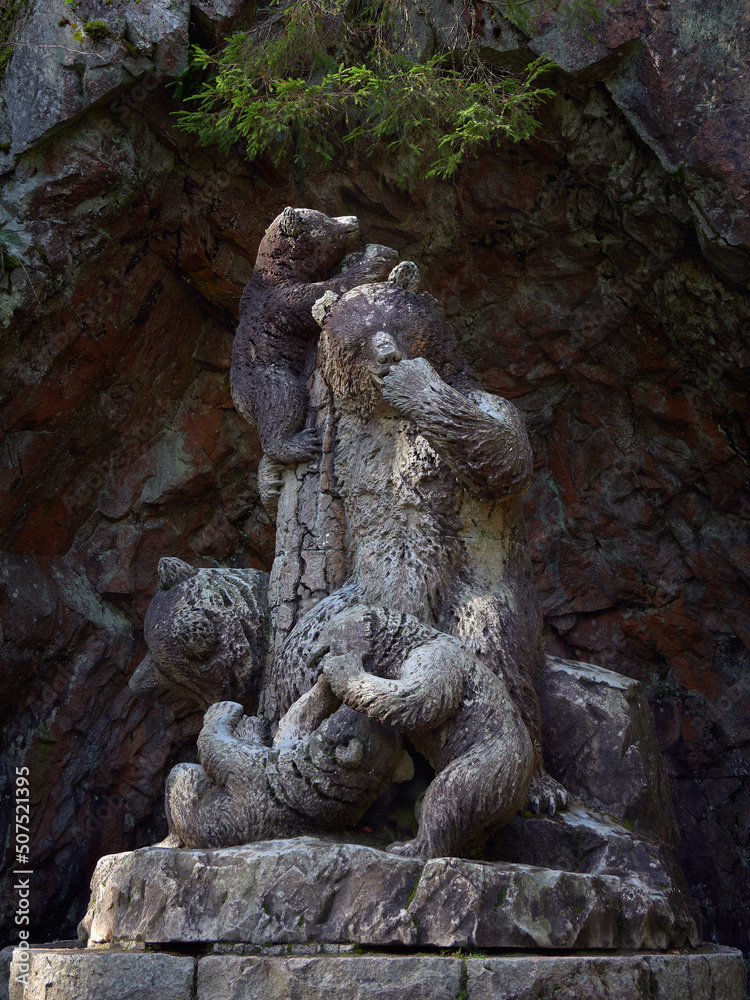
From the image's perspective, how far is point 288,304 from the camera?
415 centimetres

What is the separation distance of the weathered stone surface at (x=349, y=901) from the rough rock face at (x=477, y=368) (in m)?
3.85

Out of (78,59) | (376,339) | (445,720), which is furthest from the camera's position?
(78,59)

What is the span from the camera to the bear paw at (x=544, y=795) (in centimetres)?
310

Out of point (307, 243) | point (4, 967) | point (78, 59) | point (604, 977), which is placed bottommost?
point (4, 967)

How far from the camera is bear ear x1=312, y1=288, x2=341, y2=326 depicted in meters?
3.84

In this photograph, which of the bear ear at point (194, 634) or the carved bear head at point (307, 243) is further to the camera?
the carved bear head at point (307, 243)

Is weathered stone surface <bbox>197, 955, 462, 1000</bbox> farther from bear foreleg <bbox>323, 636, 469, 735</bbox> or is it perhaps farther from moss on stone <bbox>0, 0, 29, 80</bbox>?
moss on stone <bbox>0, 0, 29, 80</bbox>

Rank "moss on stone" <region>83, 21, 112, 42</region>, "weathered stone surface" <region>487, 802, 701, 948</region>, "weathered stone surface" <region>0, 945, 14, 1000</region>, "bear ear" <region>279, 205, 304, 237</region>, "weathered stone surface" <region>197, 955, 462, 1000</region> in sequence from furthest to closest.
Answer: "moss on stone" <region>83, 21, 112, 42</region>
"weathered stone surface" <region>0, 945, 14, 1000</region>
"bear ear" <region>279, 205, 304, 237</region>
"weathered stone surface" <region>487, 802, 701, 948</region>
"weathered stone surface" <region>197, 955, 462, 1000</region>

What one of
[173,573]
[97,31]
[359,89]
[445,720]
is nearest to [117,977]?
[445,720]

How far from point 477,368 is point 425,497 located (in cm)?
353

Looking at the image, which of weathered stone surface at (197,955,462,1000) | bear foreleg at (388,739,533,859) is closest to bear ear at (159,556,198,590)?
bear foreleg at (388,739,533,859)

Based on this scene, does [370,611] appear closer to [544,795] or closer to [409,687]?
[409,687]

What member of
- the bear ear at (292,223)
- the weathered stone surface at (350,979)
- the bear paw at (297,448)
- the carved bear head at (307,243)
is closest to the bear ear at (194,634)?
the bear paw at (297,448)

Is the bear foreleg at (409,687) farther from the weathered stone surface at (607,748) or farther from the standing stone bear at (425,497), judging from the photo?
the weathered stone surface at (607,748)
